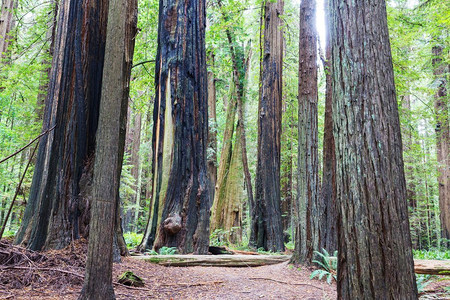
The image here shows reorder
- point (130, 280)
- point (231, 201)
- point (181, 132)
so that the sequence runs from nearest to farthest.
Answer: point (130, 280) → point (181, 132) → point (231, 201)

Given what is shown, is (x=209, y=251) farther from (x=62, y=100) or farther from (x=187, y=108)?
(x=62, y=100)

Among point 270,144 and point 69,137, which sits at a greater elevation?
point 270,144

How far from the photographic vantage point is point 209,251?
273 inches

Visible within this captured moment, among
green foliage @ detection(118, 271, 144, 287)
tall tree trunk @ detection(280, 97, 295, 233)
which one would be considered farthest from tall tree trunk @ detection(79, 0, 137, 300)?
tall tree trunk @ detection(280, 97, 295, 233)

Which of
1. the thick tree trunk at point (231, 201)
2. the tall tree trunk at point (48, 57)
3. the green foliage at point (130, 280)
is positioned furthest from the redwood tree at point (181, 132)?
the thick tree trunk at point (231, 201)

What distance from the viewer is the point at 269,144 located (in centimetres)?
964

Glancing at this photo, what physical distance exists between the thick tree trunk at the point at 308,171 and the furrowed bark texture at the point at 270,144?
3.40 meters

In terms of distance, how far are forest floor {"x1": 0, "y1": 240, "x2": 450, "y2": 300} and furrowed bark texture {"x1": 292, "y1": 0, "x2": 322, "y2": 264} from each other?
0.46 metres

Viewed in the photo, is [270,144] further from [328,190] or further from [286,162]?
[286,162]

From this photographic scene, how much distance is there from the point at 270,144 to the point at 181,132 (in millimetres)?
3721

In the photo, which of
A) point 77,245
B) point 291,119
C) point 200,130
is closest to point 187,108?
point 200,130

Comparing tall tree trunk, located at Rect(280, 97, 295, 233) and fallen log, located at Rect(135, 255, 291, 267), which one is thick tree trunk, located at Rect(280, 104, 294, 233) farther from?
fallen log, located at Rect(135, 255, 291, 267)

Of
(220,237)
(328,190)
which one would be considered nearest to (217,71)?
(220,237)

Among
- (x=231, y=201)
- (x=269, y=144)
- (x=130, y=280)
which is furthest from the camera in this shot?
(x=231, y=201)
